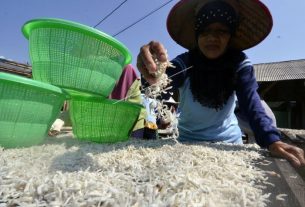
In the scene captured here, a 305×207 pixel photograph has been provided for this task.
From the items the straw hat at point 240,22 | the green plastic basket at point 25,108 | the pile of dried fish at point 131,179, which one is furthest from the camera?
the straw hat at point 240,22

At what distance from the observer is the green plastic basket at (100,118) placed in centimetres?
213

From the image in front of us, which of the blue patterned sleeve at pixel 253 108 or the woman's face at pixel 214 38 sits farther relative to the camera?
the woman's face at pixel 214 38

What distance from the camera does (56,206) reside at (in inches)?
35.4

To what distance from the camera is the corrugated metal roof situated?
12.3 metres

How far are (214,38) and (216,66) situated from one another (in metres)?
0.24

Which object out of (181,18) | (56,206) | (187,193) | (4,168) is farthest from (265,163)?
(181,18)

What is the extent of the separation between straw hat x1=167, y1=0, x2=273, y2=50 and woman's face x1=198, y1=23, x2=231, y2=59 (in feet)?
0.91

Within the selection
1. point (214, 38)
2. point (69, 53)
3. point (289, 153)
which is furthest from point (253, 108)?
point (69, 53)

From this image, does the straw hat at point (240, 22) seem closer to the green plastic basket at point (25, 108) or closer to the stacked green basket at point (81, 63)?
the stacked green basket at point (81, 63)

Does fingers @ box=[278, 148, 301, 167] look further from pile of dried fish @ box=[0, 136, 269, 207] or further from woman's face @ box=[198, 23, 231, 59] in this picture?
woman's face @ box=[198, 23, 231, 59]

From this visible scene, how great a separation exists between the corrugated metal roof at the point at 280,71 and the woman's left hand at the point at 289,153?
1122cm

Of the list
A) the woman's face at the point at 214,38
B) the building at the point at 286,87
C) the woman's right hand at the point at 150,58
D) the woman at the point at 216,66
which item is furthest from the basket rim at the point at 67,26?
the building at the point at 286,87

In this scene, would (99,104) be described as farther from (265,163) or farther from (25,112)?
(265,163)

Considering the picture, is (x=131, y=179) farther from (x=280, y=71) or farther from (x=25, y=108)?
(x=280, y=71)
